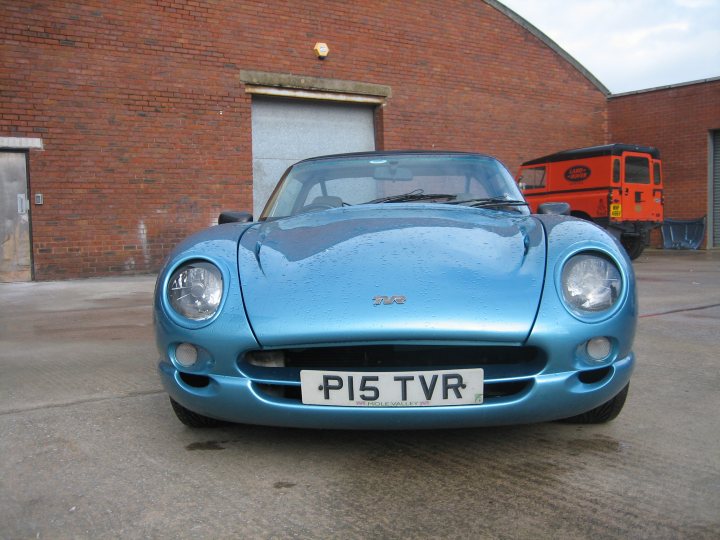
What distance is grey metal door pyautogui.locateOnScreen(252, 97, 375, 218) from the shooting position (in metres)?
11.0

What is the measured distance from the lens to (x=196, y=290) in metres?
2.08

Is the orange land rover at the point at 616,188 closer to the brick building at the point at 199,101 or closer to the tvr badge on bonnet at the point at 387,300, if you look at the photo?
the brick building at the point at 199,101

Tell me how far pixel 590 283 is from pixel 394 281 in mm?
607

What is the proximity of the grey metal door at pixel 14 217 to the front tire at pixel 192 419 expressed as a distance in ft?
25.4

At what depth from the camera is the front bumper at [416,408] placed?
184 cm

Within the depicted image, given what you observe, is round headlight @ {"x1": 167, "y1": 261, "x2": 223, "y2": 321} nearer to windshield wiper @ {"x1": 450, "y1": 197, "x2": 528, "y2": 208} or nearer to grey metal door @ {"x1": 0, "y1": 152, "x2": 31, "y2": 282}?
windshield wiper @ {"x1": 450, "y1": 197, "x2": 528, "y2": 208}

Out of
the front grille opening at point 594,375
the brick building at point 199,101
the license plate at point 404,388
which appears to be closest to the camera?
the license plate at point 404,388

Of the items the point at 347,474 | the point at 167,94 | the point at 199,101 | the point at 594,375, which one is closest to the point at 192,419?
the point at 347,474

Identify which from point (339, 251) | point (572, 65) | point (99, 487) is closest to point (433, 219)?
point (339, 251)

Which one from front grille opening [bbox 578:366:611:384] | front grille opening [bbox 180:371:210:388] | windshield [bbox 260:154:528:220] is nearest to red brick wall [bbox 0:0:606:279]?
windshield [bbox 260:154:528:220]

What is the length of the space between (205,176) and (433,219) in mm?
8344

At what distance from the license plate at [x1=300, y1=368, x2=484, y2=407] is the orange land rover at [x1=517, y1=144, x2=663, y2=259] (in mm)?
9537

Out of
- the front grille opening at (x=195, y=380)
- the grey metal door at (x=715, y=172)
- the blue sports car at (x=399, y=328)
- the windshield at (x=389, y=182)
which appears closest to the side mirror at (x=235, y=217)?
the windshield at (x=389, y=182)

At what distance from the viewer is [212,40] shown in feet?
33.7
